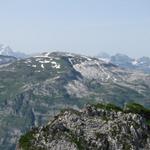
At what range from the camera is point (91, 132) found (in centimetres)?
8662

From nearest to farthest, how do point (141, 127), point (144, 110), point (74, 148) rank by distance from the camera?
point (74, 148)
point (141, 127)
point (144, 110)

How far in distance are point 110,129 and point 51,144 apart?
37.2ft

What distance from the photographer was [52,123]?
87.6 meters

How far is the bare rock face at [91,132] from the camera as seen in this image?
83.9 metres

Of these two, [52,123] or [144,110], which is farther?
[144,110]

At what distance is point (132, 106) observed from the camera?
3777 inches

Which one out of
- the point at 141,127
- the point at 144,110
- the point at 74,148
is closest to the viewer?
the point at 74,148

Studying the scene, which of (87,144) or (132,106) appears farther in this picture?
(132,106)

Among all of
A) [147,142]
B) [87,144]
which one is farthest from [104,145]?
[147,142]

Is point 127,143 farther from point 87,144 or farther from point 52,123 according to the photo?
point 52,123

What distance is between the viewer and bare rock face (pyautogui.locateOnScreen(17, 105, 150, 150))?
275 ft

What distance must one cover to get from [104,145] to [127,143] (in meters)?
4.27

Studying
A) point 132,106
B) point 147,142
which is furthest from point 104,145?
point 132,106

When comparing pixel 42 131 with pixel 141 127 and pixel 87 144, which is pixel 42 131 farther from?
pixel 141 127
